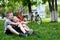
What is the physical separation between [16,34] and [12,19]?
59cm

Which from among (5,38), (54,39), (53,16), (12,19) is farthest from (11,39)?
(53,16)

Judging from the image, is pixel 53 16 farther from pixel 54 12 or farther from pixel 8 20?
pixel 8 20

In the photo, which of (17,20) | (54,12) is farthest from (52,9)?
(17,20)

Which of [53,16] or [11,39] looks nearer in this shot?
[11,39]

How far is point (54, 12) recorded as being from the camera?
2170 centimetres

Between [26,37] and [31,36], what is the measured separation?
0.87 ft

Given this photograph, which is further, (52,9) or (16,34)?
(52,9)

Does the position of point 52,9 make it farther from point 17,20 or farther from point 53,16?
point 17,20

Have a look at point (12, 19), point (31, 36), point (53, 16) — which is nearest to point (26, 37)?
point (31, 36)

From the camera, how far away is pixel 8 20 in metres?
9.12

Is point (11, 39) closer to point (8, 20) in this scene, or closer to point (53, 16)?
point (8, 20)

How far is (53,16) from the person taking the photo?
21703 mm

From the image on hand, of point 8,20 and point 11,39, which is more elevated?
point 8,20

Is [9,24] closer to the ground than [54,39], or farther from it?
farther from it
